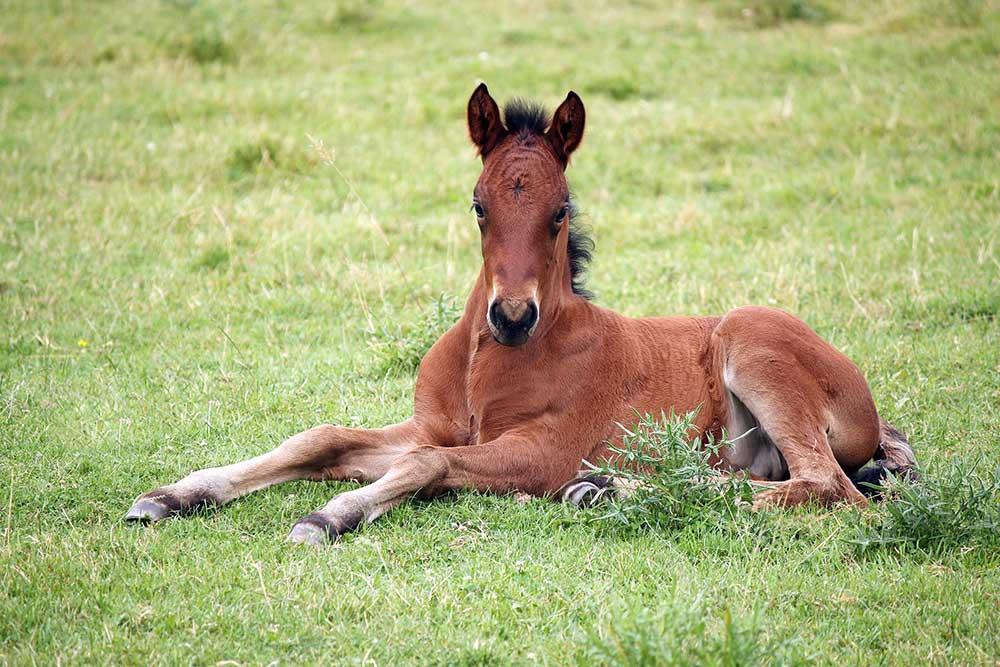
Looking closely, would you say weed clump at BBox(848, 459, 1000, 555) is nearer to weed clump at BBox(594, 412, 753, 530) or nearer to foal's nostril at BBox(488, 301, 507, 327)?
weed clump at BBox(594, 412, 753, 530)

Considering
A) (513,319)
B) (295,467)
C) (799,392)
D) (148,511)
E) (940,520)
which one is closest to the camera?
(940,520)

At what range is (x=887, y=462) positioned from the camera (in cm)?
575

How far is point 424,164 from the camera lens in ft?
37.5

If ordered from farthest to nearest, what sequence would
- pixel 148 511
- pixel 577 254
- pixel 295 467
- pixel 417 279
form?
1. pixel 417 279
2. pixel 577 254
3. pixel 295 467
4. pixel 148 511

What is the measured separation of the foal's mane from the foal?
1 cm

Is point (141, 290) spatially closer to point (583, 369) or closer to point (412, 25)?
point (583, 369)

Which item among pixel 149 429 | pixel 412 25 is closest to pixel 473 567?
pixel 149 429

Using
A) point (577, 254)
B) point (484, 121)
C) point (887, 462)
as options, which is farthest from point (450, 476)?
point (887, 462)

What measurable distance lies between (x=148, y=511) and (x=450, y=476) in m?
1.40

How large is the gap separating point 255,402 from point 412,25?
10678 mm

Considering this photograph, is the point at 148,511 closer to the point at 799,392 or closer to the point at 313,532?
the point at 313,532

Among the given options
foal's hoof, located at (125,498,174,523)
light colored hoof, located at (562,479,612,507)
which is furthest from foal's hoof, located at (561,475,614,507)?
foal's hoof, located at (125,498,174,523)

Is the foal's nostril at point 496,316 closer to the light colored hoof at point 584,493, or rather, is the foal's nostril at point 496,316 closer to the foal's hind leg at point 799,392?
the light colored hoof at point 584,493

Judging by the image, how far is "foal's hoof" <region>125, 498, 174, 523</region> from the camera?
4.88 metres
